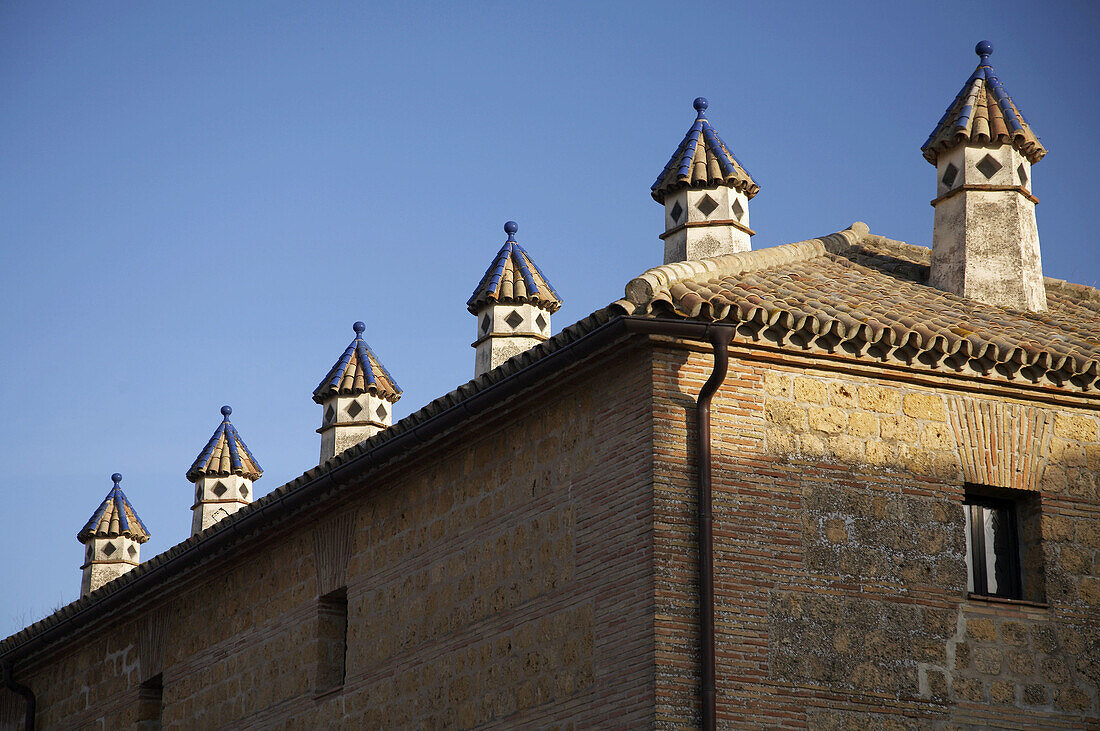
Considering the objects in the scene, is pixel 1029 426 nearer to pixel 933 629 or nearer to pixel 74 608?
pixel 933 629

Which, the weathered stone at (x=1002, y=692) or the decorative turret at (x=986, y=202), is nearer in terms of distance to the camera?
the weathered stone at (x=1002, y=692)

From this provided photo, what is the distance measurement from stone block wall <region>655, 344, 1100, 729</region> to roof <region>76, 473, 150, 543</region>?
50.0ft

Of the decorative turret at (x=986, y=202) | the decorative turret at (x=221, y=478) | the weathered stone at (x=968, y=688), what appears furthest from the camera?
the decorative turret at (x=221, y=478)

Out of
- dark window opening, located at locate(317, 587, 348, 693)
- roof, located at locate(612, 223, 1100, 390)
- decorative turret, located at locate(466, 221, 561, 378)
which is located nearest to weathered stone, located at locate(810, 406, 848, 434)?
roof, located at locate(612, 223, 1100, 390)

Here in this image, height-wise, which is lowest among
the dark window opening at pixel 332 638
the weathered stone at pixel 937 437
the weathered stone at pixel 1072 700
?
the weathered stone at pixel 1072 700

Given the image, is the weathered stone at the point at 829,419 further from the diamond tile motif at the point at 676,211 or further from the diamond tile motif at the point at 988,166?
the diamond tile motif at the point at 676,211

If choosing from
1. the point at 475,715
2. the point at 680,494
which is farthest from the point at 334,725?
the point at 680,494

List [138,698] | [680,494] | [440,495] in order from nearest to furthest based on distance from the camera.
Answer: [680,494] < [440,495] < [138,698]

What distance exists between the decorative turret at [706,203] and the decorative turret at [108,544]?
1230 centimetres

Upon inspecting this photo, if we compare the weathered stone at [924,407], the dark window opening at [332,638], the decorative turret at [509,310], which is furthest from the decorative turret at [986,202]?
the dark window opening at [332,638]

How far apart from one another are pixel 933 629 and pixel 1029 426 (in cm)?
188

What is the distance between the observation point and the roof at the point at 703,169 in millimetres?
14836

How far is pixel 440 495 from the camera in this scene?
13.1m

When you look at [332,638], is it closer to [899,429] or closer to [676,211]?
[676,211]
